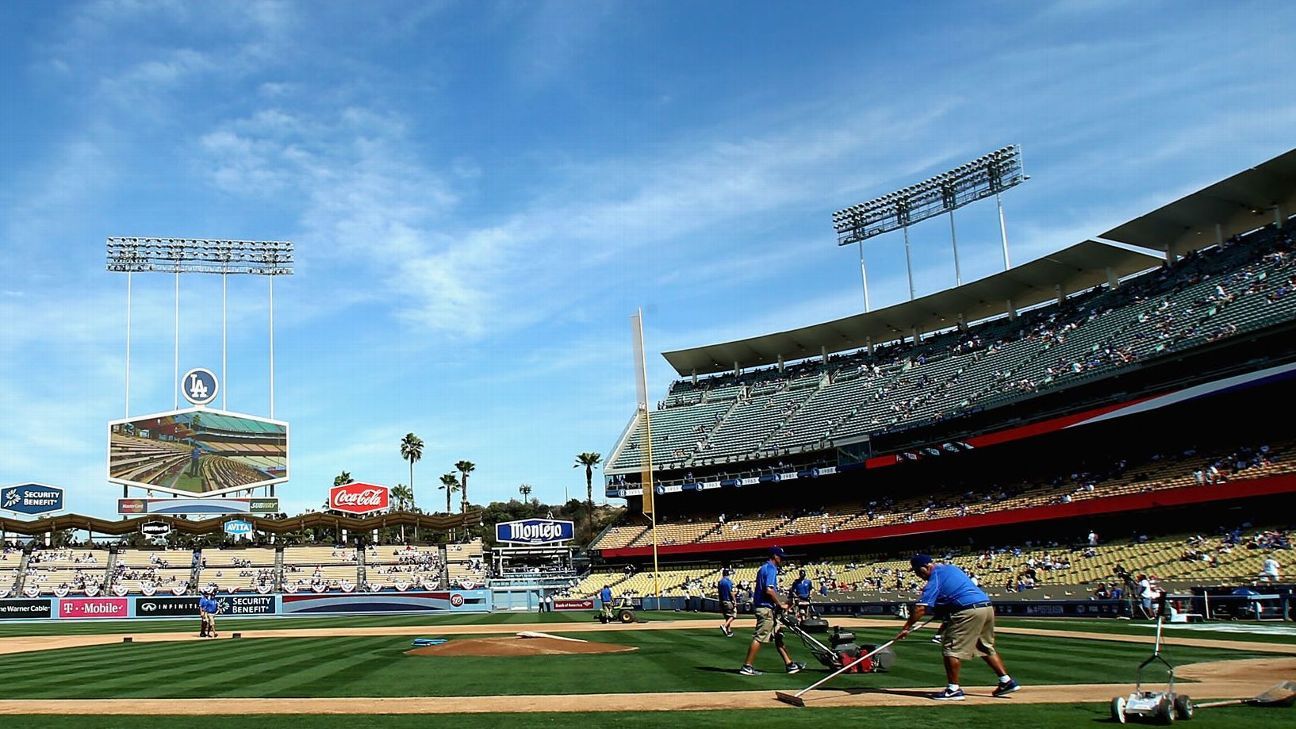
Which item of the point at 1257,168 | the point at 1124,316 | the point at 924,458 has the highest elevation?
the point at 1257,168

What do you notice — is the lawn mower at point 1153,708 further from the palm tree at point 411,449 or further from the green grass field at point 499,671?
the palm tree at point 411,449

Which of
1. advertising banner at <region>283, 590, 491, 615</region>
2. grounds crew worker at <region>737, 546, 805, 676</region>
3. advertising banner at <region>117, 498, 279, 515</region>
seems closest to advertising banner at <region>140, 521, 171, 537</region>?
advertising banner at <region>117, 498, 279, 515</region>

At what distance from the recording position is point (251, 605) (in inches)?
2302

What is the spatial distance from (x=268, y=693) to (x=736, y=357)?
68.6m

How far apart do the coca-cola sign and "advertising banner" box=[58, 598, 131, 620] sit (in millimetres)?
19778

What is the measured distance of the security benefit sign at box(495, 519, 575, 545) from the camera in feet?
236

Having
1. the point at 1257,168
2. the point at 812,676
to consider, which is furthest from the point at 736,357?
the point at 812,676

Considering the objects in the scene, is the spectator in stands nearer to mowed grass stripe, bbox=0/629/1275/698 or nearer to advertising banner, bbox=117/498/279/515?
mowed grass stripe, bbox=0/629/1275/698

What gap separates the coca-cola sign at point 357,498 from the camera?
252ft

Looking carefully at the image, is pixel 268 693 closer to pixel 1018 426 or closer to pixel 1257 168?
pixel 1018 426

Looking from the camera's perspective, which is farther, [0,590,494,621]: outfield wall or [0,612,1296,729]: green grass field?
[0,590,494,621]: outfield wall

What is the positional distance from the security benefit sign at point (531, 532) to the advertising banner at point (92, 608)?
25.1m

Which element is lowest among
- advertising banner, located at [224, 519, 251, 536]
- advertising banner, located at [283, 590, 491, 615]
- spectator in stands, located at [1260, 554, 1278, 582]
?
advertising banner, located at [283, 590, 491, 615]

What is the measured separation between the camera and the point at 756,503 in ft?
230
